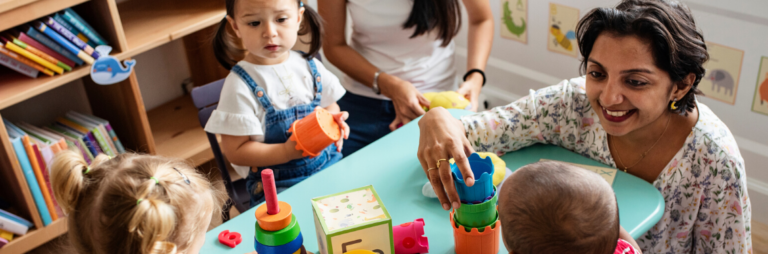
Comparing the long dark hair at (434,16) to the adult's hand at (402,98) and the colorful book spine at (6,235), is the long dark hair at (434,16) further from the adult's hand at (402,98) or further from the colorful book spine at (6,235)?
the colorful book spine at (6,235)

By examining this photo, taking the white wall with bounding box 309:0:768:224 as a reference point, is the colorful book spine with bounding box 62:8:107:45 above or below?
above

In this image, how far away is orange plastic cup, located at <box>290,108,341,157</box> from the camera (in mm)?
1354

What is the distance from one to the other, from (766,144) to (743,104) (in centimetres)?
16

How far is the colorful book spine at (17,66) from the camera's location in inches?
70.0

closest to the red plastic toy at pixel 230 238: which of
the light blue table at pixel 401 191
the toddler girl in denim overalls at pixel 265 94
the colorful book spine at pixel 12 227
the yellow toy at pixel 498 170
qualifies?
the light blue table at pixel 401 191

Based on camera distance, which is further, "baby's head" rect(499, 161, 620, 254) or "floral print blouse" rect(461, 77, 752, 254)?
"floral print blouse" rect(461, 77, 752, 254)

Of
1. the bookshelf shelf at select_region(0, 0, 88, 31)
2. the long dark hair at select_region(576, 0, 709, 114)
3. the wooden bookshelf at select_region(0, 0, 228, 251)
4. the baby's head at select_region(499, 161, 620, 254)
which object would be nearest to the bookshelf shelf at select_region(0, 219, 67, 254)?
the wooden bookshelf at select_region(0, 0, 228, 251)

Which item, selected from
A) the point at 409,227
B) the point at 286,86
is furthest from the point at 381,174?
the point at 286,86

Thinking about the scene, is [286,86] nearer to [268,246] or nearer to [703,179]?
[268,246]

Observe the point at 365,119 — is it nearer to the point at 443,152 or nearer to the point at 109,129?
the point at 443,152

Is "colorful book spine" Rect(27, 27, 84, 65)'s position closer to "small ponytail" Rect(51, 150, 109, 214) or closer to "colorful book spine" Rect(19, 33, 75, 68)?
"colorful book spine" Rect(19, 33, 75, 68)

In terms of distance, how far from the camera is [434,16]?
6.20ft

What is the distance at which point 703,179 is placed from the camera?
125 cm

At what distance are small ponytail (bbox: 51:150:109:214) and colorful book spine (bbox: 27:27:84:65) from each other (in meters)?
1.00
